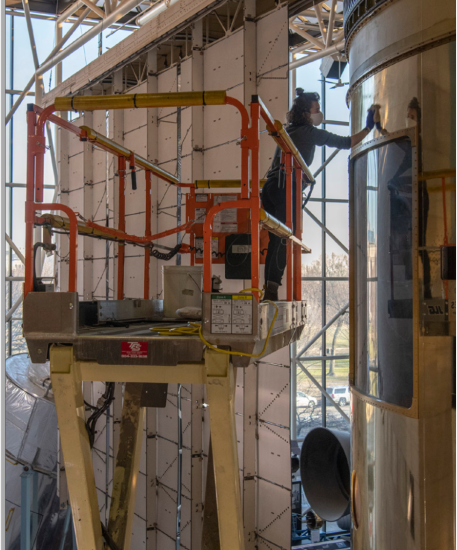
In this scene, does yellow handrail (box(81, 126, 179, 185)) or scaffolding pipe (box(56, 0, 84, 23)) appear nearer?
yellow handrail (box(81, 126, 179, 185))

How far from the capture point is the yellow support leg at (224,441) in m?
3.54

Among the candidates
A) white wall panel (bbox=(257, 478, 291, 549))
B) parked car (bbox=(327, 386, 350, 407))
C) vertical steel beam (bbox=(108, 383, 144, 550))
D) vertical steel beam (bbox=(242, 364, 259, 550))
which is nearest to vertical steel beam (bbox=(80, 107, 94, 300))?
vertical steel beam (bbox=(242, 364, 259, 550))

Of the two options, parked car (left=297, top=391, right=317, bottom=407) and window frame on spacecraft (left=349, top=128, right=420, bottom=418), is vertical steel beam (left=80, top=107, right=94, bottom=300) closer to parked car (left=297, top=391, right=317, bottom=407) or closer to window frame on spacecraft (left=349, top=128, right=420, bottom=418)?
window frame on spacecraft (left=349, top=128, right=420, bottom=418)

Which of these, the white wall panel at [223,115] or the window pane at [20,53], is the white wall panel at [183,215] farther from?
the window pane at [20,53]

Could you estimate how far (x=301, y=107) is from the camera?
594cm

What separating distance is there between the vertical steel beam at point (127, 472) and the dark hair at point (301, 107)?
3708mm

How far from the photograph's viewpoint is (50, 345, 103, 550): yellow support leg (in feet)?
12.3

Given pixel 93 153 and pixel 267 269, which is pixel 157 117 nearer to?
pixel 93 153

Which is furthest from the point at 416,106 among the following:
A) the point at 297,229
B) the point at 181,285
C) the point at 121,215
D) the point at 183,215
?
the point at 183,215

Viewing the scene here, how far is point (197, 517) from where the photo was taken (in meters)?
9.69

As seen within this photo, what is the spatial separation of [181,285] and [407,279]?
2.92 meters

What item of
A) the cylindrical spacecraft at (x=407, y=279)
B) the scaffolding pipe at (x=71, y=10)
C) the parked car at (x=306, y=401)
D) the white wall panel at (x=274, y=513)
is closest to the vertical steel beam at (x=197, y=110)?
the scaffolding pipe at (x=71, y=10)

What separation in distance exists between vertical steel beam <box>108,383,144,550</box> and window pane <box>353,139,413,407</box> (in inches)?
113

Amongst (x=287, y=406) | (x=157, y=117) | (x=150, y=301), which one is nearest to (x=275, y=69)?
(x=157, y=117)
